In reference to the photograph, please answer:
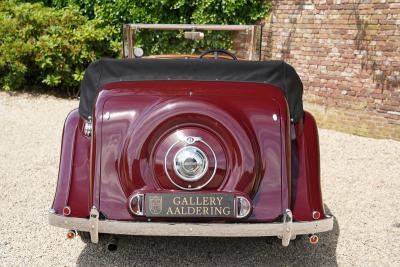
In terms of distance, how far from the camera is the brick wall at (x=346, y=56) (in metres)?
7.29

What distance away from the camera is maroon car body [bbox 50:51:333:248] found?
2912 mm

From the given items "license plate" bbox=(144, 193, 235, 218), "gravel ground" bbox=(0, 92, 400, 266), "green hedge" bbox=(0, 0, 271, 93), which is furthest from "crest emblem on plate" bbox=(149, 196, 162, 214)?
"green hedge" bbox=(0, 0, 271, 93)

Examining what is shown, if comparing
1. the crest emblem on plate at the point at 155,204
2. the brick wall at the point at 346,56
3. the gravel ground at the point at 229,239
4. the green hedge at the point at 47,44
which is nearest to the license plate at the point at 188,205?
the crest emblem on plate at the point at 155,204

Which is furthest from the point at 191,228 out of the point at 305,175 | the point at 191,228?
the point at 305,175

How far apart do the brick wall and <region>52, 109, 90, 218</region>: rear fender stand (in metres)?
5.25

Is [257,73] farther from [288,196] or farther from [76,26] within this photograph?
[76,26]

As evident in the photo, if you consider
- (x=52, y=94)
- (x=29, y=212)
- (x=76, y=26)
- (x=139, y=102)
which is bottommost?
(x=52, y=94)

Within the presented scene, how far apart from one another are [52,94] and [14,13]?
5.52ft

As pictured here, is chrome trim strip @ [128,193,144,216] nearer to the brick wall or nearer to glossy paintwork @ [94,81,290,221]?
glossy paintwork @ [94,81,290,221]

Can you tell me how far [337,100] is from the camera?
800 cm

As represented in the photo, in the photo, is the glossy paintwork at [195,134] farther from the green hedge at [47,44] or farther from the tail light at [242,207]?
the green hedge at [47,44]

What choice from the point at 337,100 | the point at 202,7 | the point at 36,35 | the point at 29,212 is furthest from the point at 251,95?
the point at 36,35

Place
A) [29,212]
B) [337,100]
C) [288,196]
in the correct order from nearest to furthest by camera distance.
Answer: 1. [288,196]
2. [29,212]
3. [337,100]

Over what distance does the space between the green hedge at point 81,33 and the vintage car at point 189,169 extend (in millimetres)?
6163
